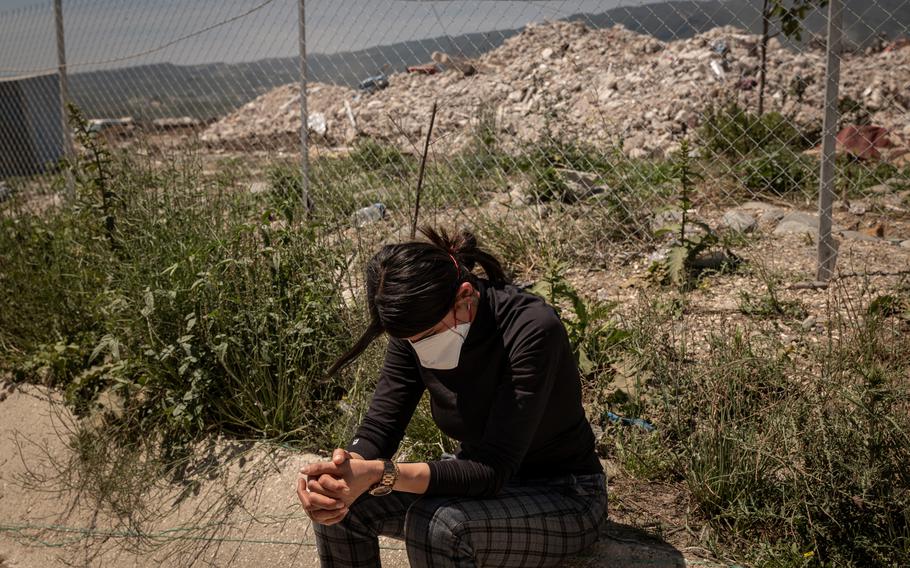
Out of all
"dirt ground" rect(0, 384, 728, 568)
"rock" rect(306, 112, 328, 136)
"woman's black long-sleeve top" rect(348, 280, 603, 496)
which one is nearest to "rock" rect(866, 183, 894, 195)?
"dirt ground" rect(0, 384, 728, 568)

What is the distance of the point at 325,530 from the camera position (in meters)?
2.34

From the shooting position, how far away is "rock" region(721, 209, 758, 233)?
4.65m

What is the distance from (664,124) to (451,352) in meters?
5.02

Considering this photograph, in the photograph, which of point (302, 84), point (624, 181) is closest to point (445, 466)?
point (624, 181)

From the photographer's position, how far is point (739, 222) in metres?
4.70

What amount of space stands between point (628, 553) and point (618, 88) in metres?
4.92

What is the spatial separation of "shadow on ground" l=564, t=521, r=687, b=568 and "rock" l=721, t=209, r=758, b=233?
7.99 feet

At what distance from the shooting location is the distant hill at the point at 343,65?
376cm

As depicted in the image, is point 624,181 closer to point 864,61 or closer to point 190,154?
point 190,154

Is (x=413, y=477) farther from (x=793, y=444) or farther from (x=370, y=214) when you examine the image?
(x=370, y=214)

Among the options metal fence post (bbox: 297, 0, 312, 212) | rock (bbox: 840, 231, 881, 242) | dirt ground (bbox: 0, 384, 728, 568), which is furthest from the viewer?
metal fence post (bbox: 297, 0, 312, 212)

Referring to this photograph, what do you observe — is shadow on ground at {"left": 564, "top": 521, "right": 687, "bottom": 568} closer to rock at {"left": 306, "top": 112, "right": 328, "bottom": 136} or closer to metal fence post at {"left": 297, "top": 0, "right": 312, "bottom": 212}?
metal fence post at {"left": 297, "top": 0, "right": 312, "bottom": 212}

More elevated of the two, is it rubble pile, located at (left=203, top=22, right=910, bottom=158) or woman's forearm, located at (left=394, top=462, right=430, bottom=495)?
rubble pile, located at (left=203, top=22, right=910, bottom=158)

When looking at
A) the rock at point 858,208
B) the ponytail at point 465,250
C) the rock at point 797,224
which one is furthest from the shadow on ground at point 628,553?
the rock at point 858,208
